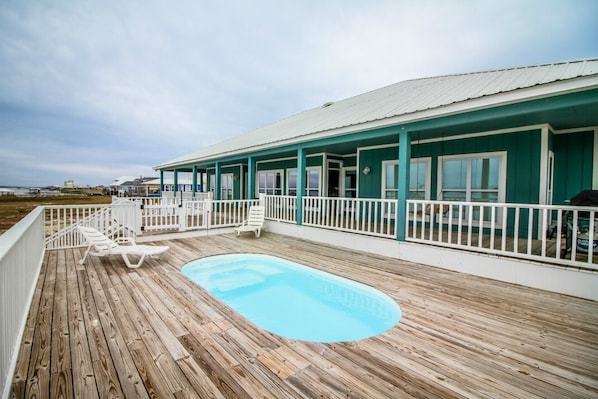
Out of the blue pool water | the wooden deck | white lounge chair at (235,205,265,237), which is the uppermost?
white lounge chair at (235,205,265,237)

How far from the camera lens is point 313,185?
1148 centimetres

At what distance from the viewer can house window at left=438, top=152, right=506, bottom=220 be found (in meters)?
6.73

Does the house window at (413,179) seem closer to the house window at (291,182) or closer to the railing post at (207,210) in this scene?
the house window at (291,182)

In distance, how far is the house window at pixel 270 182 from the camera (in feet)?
43.8

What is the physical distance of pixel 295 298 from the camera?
4512mm

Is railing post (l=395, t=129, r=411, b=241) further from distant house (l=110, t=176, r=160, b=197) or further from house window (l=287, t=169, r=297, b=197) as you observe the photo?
distant house (l=110, t=176, r=160, b=197)

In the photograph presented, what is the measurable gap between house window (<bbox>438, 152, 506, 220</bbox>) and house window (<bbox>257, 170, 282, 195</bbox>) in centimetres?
776

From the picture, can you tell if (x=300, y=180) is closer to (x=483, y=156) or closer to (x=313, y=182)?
(x=313, y=182)

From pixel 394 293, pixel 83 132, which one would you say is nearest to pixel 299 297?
pixel 394 293

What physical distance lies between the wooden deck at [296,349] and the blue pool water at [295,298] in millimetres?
415

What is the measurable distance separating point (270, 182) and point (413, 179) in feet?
25.3

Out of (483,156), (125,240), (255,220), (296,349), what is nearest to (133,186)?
(125,240)

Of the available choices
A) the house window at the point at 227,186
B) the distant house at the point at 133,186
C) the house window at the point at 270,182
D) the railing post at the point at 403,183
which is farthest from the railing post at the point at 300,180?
the distant house at the point at 133,186

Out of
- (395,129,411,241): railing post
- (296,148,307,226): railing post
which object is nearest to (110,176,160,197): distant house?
(296,148,307,226): railing post
